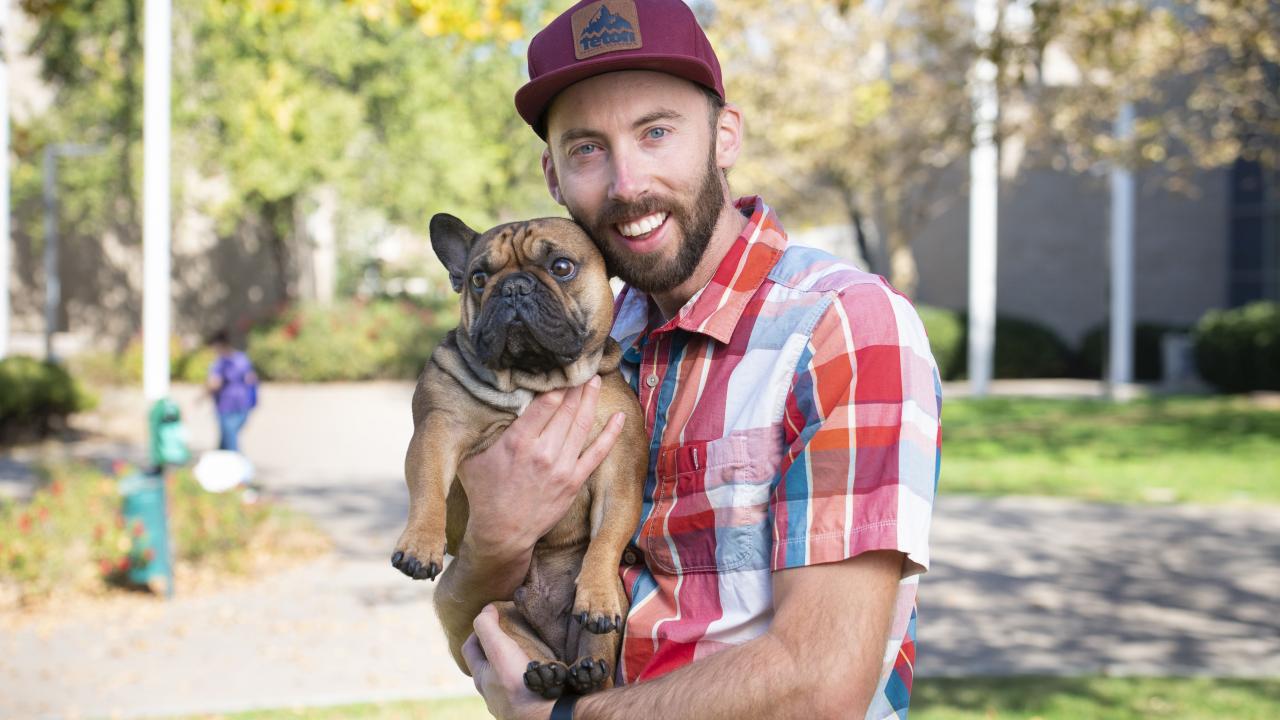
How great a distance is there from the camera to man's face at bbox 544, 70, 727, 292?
2.53 m

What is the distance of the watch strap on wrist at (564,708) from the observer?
2.41m

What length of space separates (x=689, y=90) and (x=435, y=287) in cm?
3616

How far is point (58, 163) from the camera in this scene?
31938mm

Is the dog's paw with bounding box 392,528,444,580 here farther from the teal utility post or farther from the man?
the teal utility post

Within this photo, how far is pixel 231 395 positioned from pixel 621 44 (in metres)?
12.6

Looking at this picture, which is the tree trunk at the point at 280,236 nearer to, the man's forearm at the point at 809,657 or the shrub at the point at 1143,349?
the shrub at the point at 1143,349

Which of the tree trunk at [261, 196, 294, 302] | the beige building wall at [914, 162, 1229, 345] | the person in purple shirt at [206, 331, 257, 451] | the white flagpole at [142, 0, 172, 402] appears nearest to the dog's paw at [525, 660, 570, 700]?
the white flagpole at [142, 0, 172, 402]

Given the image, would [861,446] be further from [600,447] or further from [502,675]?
[502,675]

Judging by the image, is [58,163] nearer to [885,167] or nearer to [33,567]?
[885,167]

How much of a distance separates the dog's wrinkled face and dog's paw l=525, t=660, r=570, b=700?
0.74m

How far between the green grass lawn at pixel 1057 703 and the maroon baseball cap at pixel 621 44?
4.95m

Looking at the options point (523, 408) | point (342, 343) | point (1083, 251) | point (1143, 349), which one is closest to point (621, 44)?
point (523, 408)

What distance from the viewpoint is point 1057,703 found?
6.78 m

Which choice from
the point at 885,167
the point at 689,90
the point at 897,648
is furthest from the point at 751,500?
the point at 885,167
